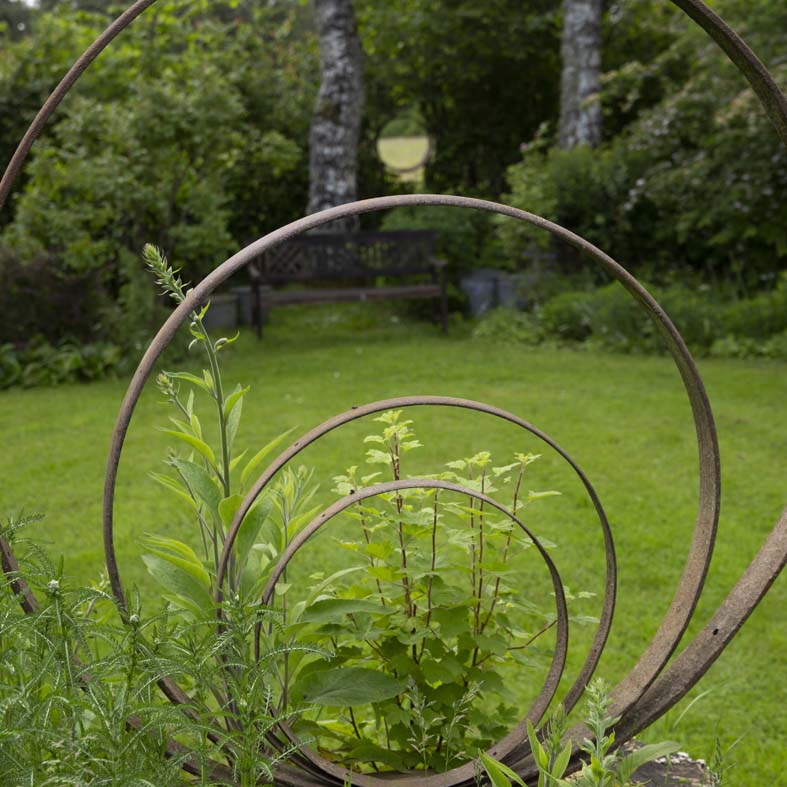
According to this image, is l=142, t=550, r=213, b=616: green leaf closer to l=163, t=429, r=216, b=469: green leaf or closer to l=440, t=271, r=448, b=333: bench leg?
l=163, t=429, r=216, b=469: green leaf

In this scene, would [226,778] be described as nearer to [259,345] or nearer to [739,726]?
[739,726]

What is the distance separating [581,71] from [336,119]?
8.38 feet

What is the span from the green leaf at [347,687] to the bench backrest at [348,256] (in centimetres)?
664

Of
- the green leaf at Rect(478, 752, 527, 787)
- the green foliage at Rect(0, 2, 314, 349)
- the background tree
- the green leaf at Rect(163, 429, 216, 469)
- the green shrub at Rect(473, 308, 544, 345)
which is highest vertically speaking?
the background tree

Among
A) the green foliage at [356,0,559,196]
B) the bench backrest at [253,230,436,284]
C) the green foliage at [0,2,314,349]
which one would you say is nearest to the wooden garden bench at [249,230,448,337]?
the bench backrest at [253,230,436,284]

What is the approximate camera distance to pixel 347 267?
8.48 metres

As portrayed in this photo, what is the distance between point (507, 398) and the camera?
5.73 m

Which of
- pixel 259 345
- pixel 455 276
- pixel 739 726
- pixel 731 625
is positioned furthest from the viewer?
pixel 455 276

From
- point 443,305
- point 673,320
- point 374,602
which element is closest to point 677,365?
point 374,602

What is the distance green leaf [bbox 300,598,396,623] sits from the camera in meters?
1.53

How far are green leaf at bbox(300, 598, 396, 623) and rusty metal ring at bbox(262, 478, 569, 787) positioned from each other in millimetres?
75

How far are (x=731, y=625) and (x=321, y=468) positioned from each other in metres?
3.00

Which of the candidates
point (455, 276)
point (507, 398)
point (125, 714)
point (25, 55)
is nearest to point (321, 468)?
point (507, 398)

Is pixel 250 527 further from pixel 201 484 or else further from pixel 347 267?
pixel 347 267
